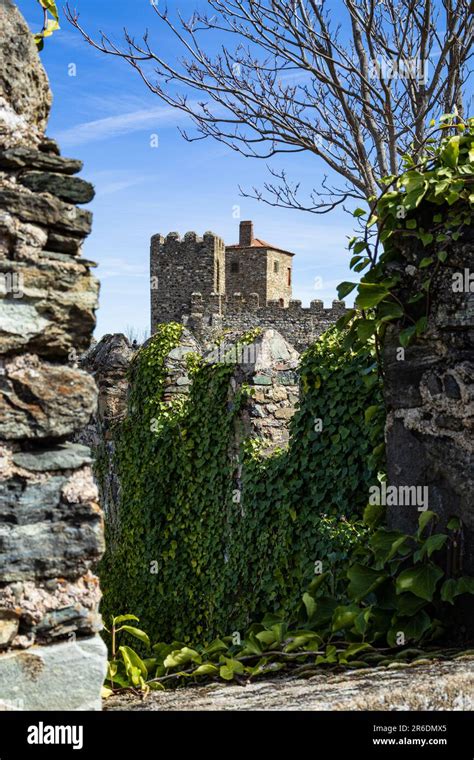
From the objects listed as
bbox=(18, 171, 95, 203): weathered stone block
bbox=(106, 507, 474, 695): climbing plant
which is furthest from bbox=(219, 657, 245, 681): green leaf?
bbox=(18, 171, 95, 203): weathered stone block

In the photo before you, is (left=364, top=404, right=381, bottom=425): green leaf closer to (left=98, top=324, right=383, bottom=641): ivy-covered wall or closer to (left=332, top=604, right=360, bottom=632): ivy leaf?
(left=98, top=324, right=383, bottom=641): ivy-covered wall

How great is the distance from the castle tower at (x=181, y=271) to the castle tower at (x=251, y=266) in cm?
715

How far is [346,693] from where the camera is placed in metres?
2.77

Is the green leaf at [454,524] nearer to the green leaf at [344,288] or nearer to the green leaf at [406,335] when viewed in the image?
the green leaf at [406,335]

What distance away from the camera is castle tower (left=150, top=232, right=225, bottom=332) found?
33.9m

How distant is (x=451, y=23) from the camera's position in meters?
9.95

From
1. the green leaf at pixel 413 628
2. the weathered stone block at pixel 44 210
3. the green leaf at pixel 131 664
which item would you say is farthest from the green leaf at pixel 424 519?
the weathered stone block at pixel 44 210

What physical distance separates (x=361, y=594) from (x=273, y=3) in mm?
8843

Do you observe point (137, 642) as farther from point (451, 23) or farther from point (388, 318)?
point (451, 23)

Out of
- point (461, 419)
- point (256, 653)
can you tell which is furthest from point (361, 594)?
point (461, 419)

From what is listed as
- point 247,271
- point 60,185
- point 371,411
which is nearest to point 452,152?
point 371,411

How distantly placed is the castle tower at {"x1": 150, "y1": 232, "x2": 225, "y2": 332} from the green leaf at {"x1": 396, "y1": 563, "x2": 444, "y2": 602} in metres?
30.2

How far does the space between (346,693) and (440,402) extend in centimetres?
142

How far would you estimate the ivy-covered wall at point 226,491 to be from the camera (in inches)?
223
